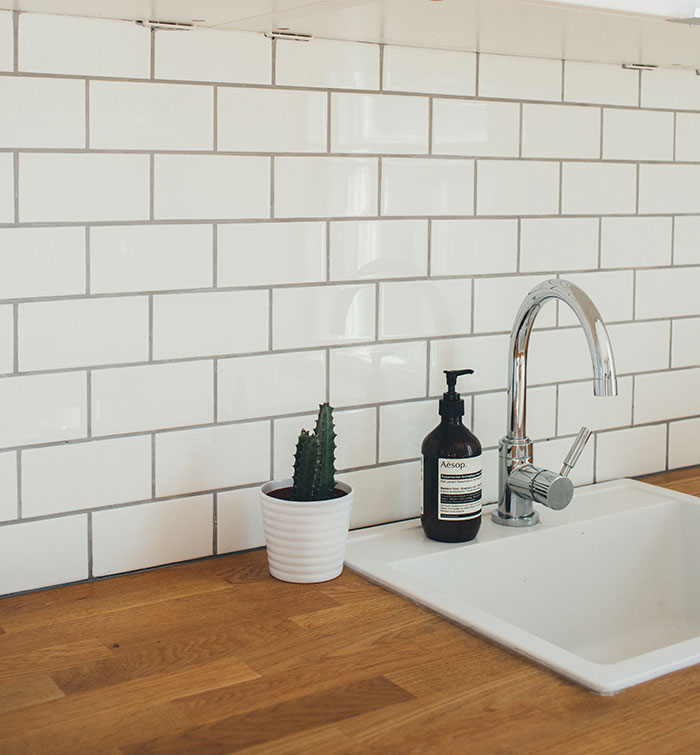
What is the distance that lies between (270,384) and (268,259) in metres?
0.16

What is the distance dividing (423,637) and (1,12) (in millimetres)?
782

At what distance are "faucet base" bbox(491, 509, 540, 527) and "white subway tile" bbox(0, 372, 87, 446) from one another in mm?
580

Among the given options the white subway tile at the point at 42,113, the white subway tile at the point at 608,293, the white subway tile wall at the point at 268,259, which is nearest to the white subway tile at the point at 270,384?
the white subway tile wall at the point at 268,259

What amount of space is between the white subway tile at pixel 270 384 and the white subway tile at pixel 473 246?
0.23m

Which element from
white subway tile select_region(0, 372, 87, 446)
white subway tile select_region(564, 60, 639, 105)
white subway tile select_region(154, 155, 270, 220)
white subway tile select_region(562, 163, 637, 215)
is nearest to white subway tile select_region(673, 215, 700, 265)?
white subway tile select_region(562, 163, 637, 215)

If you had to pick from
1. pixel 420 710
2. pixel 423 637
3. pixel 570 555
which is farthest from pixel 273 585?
pixel 570 555

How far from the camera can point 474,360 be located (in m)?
1.46

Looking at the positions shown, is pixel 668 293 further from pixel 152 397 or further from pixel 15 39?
pixel 15 39

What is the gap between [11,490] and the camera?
1.12 meters

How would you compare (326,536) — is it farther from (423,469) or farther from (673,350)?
(673,350)

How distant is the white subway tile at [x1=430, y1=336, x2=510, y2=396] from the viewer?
1426mm

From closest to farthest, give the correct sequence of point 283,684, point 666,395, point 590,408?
point 283,684
point 590,408
point 666,395

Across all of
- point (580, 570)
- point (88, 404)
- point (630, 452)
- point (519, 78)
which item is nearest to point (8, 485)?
point (88, 404)

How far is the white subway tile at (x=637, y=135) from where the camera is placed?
1.56 metres
